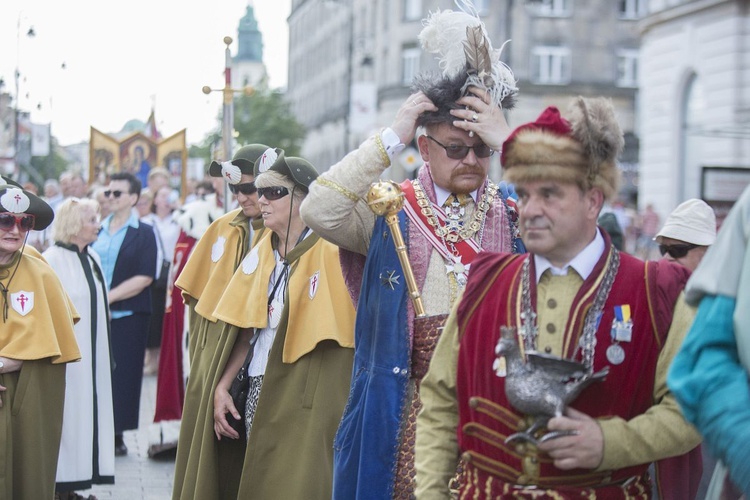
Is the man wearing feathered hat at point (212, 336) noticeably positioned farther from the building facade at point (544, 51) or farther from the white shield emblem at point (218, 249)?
the building facade at point (544, 51)

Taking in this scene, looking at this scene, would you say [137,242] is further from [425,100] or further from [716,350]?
[716,350]

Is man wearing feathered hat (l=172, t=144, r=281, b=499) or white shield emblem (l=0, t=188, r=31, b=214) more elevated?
white shield emblem (l=0, t=188, r=31, b=214)

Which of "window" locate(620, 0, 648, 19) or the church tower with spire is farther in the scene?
the church tower with spire

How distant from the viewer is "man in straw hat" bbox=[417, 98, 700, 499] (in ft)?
10.8

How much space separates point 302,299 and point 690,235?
194 cm

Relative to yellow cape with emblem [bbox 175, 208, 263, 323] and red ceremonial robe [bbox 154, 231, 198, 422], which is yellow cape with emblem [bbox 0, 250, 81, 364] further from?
red ceremonial robe [bbox 154, 231, 198, 422]

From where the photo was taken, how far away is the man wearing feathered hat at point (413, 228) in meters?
4.55

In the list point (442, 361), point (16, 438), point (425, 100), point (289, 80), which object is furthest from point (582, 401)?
point (289, 80)

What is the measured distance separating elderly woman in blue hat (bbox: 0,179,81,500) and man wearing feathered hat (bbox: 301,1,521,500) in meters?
2.57

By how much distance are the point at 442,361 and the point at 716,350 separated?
91 centimetres

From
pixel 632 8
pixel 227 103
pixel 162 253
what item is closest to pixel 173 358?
pixel 162 253

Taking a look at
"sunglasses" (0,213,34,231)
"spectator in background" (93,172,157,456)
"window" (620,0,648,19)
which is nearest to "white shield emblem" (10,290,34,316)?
"sunglasses" (0,213,34,231)

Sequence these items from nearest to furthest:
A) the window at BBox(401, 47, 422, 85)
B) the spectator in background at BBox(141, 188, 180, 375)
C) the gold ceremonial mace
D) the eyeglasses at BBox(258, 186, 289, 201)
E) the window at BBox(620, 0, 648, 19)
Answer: the gold ceremonial mace
the eyeglasses at BBox(258, 186, 289, 201)
the spectator in background at BBox(141, 188, 180, 375)
the window at BBox(620, 0, 648, 19)
the window at BBox(401, 47, 422, 85)

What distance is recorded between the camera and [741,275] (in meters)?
2.95
